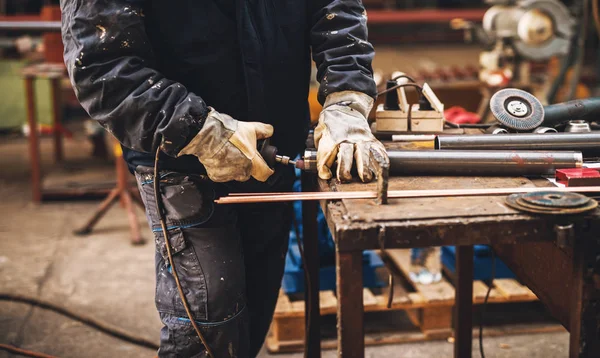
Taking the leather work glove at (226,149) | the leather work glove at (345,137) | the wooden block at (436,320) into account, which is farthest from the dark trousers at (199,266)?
the wooden block at (436,320)

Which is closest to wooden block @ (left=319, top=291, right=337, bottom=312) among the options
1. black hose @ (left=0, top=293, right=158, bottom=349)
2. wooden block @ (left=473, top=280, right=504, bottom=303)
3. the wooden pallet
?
the wooden pallet

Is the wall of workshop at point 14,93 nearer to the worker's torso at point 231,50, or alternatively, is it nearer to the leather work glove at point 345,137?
the worker's torso at point 231,50

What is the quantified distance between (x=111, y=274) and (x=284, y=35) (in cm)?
229

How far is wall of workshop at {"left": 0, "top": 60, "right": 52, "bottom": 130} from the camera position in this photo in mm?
7684

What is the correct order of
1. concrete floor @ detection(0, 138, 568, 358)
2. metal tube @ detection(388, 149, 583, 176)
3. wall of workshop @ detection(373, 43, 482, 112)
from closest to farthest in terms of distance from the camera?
1. metal tube @ detection(388, 149, 583, 176)
2. concrete floor @ detection(0, 138, 568, 358)
3. wall of workshop @ detection(373, 43, 482, 112)

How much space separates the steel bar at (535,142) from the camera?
1752 mm

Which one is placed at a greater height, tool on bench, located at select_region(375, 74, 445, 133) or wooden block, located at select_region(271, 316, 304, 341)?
tool on bench, located at select_region(375, 74, 445, 133)

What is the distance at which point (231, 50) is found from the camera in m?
1.85

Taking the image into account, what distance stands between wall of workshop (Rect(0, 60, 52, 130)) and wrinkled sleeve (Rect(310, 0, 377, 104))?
6446 mm

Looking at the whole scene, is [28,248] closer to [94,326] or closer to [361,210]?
[94,326]

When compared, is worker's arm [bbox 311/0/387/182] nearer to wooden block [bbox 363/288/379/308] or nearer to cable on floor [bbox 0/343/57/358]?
wooden block [bbox 363/288/379/308]

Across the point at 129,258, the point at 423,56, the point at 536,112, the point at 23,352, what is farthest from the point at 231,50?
the point at 423,56

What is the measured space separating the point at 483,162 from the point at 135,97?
912 mm

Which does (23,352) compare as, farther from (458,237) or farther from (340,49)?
(458,237)
